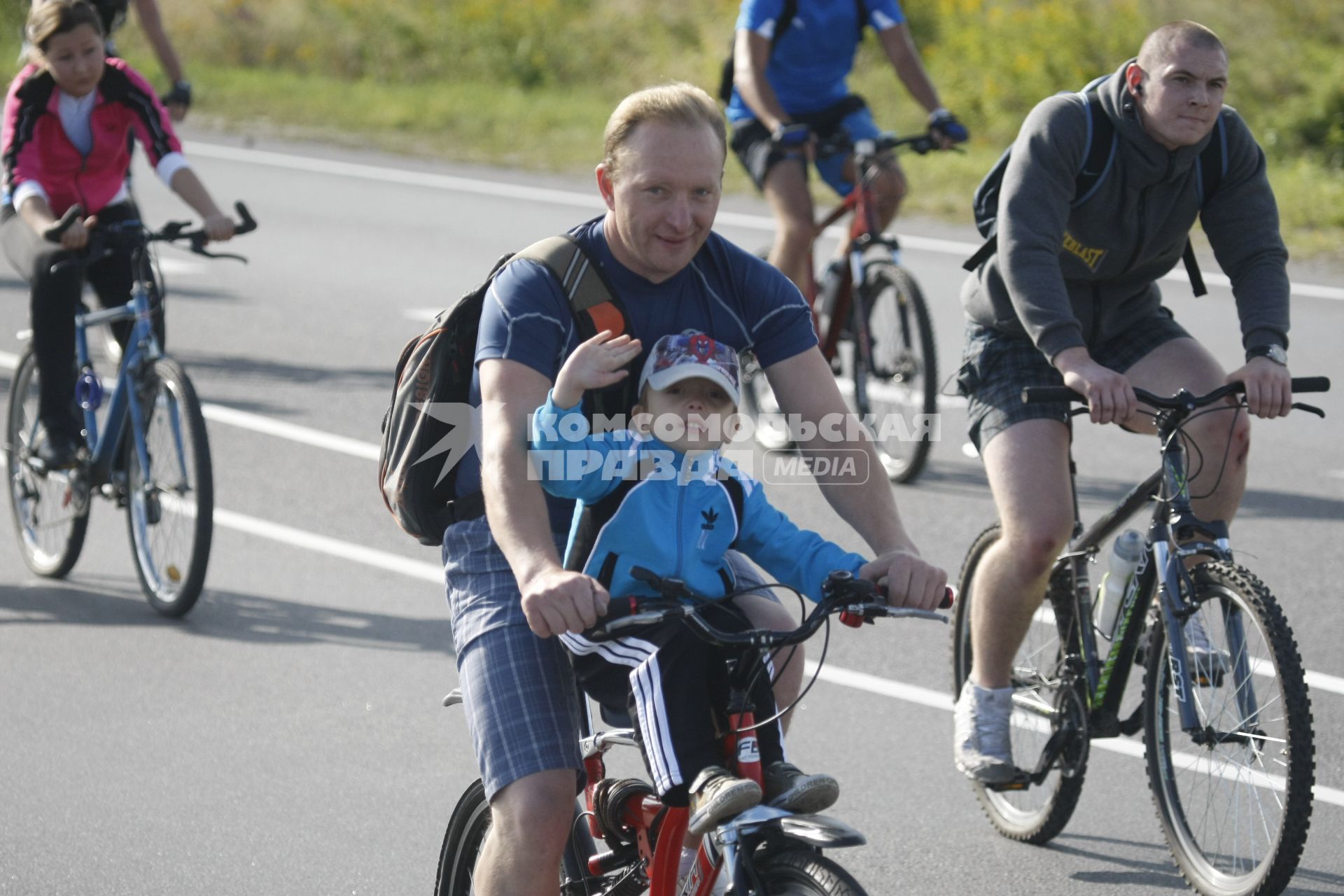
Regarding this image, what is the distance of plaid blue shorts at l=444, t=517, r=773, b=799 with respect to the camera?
3.53 m

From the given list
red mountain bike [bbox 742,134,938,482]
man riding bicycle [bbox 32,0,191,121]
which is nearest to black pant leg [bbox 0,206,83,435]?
man riding bicycle [bbox 32,0,191,121]

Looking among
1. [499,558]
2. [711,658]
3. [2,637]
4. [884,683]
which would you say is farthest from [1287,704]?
[2,637]

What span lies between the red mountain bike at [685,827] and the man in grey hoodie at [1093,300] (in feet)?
4.22

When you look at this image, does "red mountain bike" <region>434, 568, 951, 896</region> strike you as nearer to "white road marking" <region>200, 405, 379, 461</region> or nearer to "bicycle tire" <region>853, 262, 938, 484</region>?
"bicycle tire" <region>853, 262, 938, 484</region>

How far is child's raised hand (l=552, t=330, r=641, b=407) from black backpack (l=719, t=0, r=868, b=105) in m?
5.95

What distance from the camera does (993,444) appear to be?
4930 mm

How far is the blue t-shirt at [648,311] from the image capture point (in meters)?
3.63

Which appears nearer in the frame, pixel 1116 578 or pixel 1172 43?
pixel 1172 43

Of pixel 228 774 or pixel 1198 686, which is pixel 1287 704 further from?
pixel 228 774

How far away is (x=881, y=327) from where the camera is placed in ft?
29.5

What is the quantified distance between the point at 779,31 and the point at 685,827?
640 centimetres

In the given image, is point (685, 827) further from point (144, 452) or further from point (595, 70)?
point (595, 70)

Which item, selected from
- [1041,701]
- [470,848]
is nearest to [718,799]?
[470,848]

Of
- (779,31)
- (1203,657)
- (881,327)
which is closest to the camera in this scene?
(1203,657)
